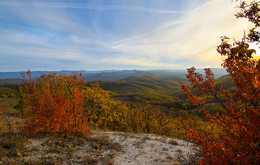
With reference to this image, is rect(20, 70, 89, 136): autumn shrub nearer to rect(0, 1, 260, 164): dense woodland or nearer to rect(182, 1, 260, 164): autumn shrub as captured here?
rect(0, 1, 260, 164): dense woodland

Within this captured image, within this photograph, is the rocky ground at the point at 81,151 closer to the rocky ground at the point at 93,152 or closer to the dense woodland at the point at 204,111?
the rocky ground at the point at 93,152

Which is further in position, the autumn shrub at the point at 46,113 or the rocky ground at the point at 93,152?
the autumn shrub at the point at 46,113

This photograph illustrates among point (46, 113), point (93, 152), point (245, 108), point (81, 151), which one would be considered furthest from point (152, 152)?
point (46, 113)

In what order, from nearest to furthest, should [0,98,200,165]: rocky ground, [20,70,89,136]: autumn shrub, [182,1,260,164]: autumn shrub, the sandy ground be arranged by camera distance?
1. [182,1,260,164]: autumn shrub
2. [0,98,200,165]: rocky ground
3. the sandy ground
4. [20,70,89,136]: autumn shrub

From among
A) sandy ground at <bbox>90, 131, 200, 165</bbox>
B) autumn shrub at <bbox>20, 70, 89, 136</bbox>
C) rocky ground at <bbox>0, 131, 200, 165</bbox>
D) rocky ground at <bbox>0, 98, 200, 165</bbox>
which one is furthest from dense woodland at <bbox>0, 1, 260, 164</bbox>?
sandy ground at <bbox>90, 131, 200, 165</bbox>

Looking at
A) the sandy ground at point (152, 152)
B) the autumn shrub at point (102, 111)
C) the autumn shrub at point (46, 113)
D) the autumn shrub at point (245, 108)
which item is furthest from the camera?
the autumn shrub at point (102, 111)

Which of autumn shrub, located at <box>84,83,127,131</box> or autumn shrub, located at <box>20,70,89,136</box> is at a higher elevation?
autumn shrub, located at <box>20,70,89,136</box>

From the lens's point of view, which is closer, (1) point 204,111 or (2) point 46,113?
(1) point 204,111

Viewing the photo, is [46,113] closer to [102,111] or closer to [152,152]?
[152,152]

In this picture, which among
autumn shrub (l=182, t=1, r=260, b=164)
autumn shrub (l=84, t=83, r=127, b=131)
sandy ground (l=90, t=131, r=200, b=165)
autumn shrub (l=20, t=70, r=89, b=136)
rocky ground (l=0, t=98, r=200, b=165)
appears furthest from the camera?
autumn shrub (l=84, t=83, r=127, b=131)

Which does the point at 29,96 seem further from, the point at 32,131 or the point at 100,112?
the point at 100,112

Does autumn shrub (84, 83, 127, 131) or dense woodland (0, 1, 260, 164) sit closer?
dense woodland (0, 1, 260, 164)

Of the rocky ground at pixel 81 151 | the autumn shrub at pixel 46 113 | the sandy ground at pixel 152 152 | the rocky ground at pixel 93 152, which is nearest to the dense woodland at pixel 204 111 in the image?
the autumn shrub at pixel 46 113

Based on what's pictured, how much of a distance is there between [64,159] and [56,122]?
3.07m
